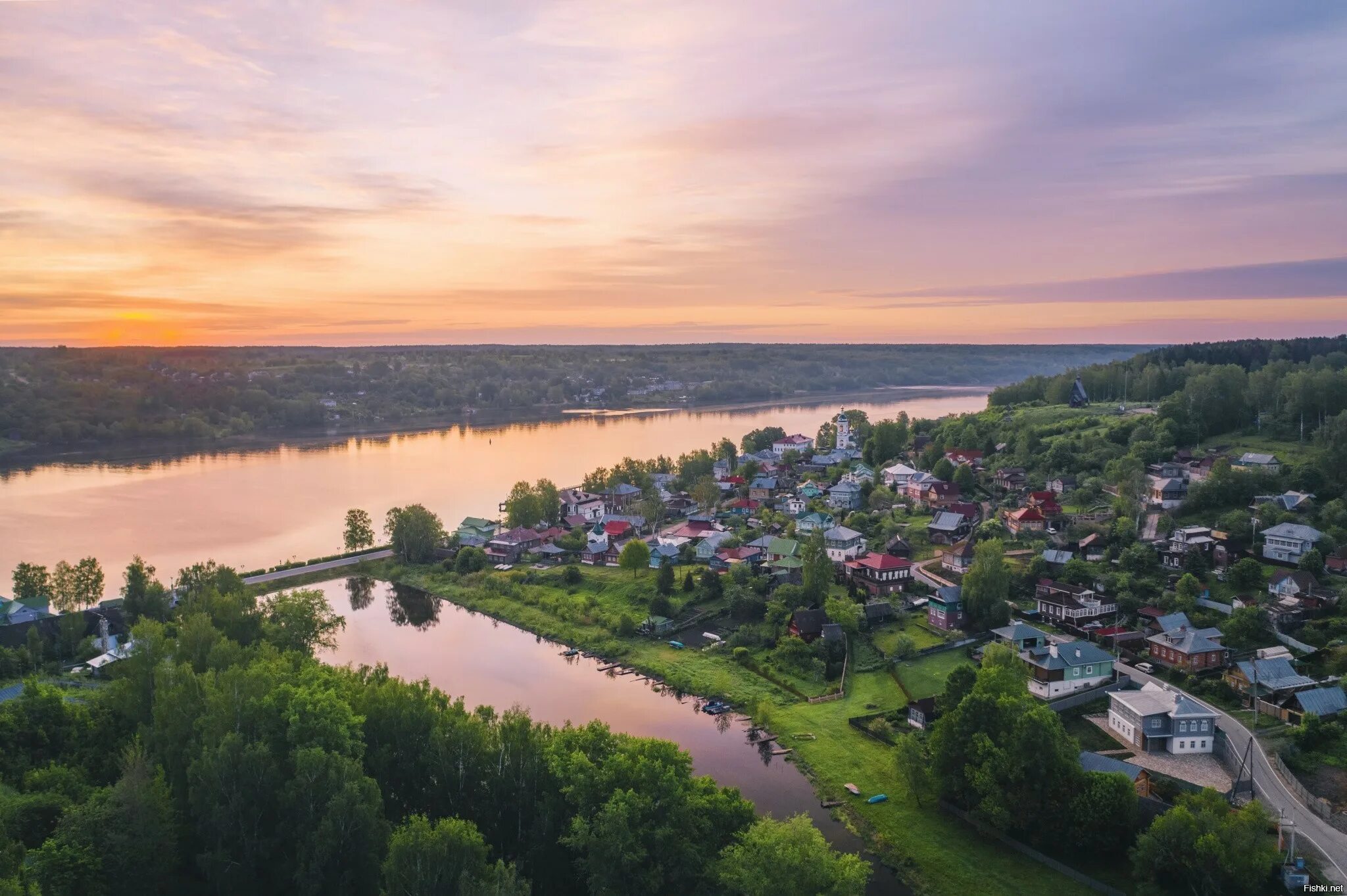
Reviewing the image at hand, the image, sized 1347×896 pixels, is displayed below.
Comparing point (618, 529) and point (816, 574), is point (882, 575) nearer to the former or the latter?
point (816, 574)

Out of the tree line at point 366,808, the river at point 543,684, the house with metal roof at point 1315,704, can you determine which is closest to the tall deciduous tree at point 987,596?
the house with metal roof at point 1315,704

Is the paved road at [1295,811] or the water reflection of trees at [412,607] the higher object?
the paved road at [1295,811]

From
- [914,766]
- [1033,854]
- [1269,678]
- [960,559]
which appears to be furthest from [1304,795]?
[960,559]

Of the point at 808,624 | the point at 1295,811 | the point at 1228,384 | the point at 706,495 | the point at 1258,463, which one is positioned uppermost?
the point at 1228,384

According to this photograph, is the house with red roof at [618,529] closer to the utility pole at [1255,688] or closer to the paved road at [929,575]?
the paved road at [929,575]

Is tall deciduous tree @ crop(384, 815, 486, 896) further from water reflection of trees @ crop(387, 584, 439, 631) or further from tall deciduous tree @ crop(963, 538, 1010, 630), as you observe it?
water reflection of trees @ crop(387, 584, 439, 631)
